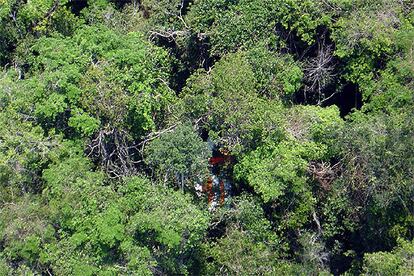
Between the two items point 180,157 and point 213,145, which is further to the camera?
point 213,145

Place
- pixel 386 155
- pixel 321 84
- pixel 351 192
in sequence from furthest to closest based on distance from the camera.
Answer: pixel 321 84 → pixel 351 192 → pixel 386 155

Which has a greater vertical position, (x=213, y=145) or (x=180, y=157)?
(x=180, y=157)

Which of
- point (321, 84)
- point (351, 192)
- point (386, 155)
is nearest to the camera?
point (386, 155)

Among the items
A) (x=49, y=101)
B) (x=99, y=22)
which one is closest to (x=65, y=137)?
(x=49, y=101)

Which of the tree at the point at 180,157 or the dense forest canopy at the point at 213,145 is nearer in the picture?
the dense forest canopy at the point at 213,145

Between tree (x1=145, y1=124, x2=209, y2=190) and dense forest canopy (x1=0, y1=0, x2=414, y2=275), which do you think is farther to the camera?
tree (x1=145, y1=124, x2=209, y2=190)

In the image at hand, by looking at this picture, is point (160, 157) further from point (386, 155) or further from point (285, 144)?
point (386, 155)

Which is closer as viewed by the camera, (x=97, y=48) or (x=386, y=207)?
(x=386, y=207)

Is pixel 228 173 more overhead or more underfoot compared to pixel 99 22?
more underfoot
